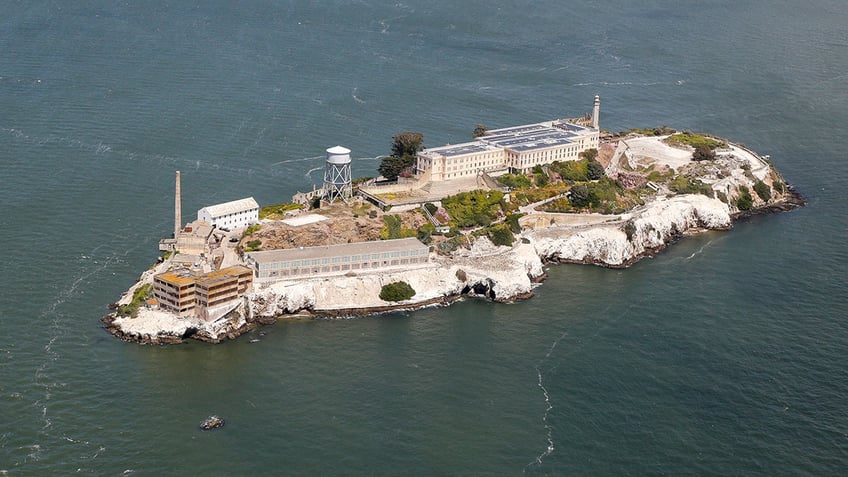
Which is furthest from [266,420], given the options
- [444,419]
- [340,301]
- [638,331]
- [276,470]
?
[638,331]

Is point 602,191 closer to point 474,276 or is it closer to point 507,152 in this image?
point 507,152

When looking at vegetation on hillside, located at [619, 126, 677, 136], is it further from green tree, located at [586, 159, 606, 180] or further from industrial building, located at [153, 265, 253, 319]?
industrial building, located at [153, 265, 253, 319]

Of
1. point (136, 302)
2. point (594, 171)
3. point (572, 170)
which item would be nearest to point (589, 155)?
point (594, 171)

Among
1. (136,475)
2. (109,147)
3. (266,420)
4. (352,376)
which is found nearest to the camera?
(136,475)

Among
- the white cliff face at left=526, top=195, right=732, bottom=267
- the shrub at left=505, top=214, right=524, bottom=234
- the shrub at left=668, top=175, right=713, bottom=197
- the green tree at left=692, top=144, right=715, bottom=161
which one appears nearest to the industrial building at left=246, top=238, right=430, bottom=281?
the shrub at left=505, top=214, right=524, bottom=234

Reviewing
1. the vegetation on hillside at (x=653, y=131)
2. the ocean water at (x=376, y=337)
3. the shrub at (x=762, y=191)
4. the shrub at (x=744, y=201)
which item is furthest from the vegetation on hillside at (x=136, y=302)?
Answer: the shrub at (x=762, y=191)

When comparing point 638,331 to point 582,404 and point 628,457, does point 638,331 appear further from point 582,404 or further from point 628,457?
point 628,457
